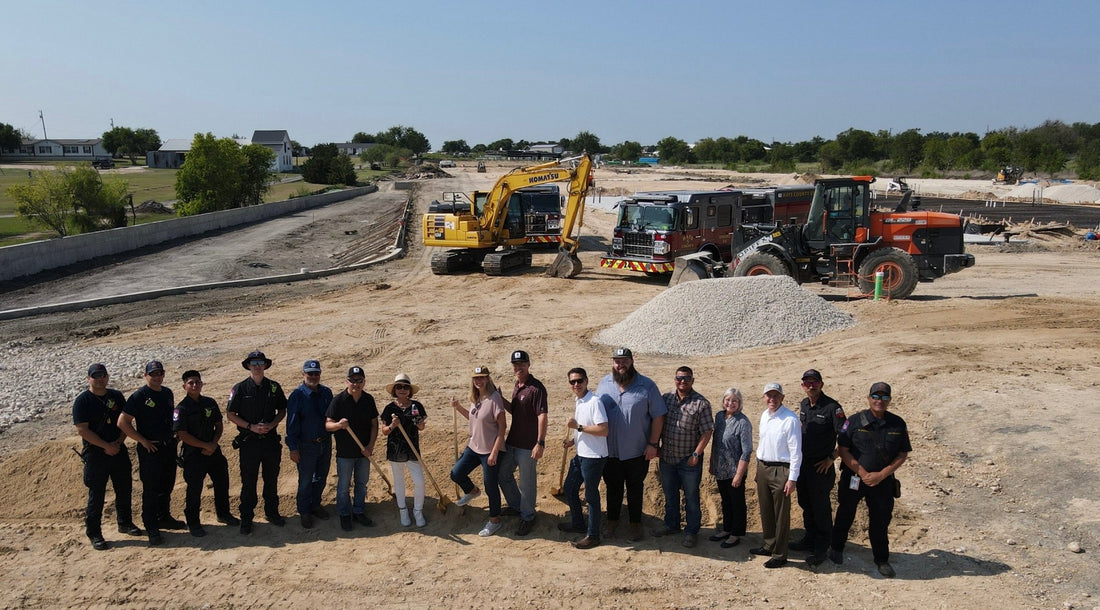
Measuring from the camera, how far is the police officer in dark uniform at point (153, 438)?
731 centimetres

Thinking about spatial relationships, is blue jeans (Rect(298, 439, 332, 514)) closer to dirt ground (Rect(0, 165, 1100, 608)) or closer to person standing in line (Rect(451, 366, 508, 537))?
dirt ground (Rect(0, 165, 1100, 608))

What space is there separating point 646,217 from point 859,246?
6.11m

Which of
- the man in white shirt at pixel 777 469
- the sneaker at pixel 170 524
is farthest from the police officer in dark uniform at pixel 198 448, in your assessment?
the man in white shirt at pixel 777 469

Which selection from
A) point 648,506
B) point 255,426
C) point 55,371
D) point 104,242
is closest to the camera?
point 255,426

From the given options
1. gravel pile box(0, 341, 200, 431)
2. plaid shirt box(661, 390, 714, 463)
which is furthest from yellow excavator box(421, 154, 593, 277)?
plaid shirt box(661, 390, 714, 463)

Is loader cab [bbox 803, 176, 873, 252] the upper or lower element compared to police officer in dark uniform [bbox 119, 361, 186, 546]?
upper

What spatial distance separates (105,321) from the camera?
17156 millimetres

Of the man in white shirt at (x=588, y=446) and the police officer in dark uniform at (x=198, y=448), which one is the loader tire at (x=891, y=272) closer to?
the man in white shirt at (x=588, y=446)

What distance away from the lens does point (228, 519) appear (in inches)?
314

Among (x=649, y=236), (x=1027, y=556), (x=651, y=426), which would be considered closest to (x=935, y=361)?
(x=1027, y=556)

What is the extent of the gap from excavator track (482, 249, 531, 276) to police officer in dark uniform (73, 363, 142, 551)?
16.4 m

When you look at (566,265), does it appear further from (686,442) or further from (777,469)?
(777,469)

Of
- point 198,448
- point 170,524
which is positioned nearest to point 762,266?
point 198,448

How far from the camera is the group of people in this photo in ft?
21.4
